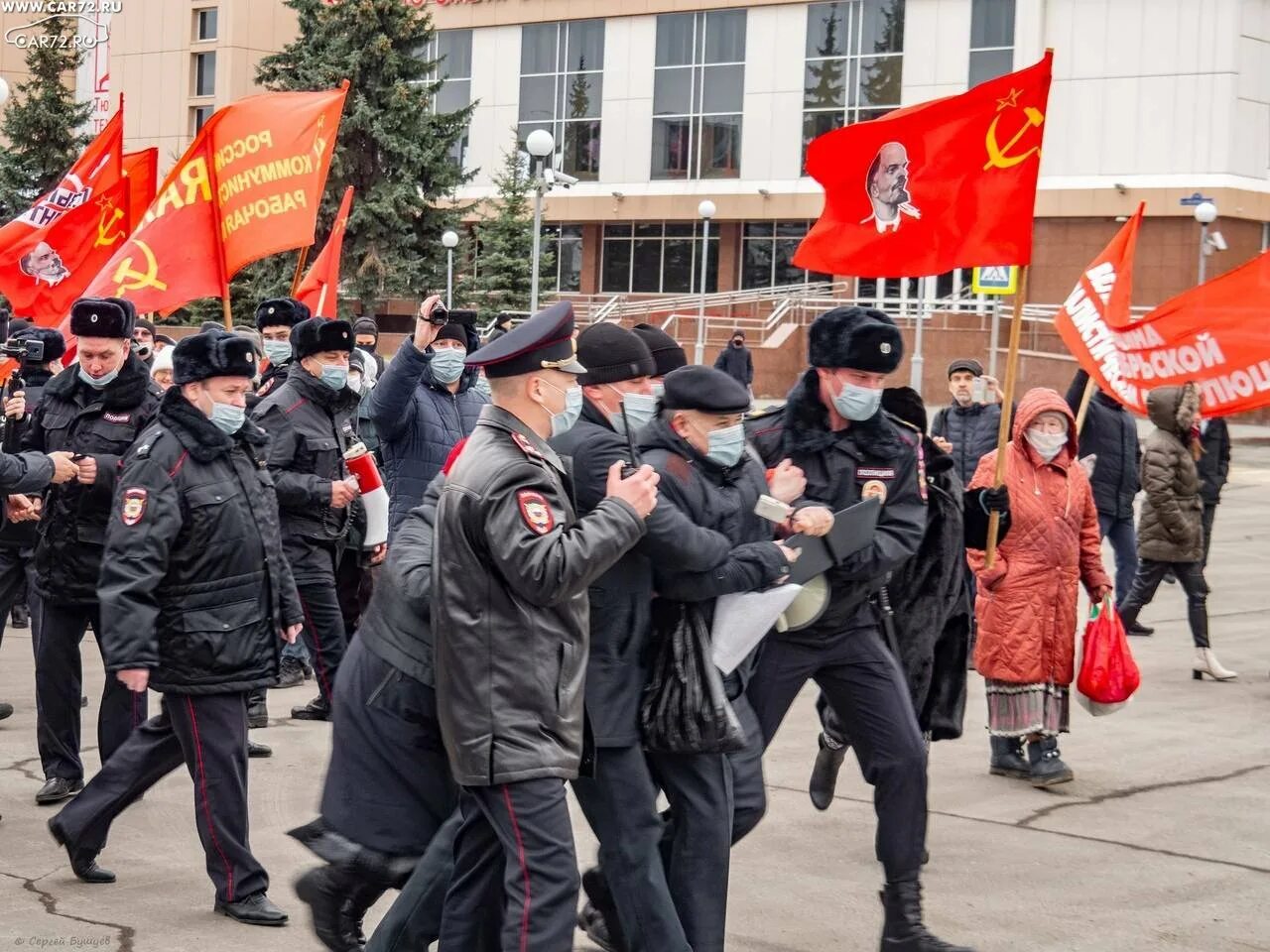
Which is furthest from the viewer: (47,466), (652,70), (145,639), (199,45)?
(199,45)

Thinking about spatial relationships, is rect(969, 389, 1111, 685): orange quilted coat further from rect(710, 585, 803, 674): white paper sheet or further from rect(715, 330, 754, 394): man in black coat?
rect(715, 330, 754, 394): man in black coat

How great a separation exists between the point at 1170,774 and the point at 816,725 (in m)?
1.82

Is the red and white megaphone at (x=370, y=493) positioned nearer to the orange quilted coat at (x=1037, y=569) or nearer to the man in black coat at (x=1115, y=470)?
the orange quilted coat at (x=1037, y=569)

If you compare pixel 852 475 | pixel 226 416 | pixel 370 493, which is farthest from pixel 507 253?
pixel 852 475

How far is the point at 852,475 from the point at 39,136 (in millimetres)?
41754

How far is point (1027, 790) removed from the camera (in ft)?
25.8

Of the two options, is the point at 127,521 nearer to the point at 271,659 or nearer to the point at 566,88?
the point at 271,659

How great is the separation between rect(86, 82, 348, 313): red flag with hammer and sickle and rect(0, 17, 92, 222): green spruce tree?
34578 millimetres

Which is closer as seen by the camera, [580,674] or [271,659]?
[580,674]

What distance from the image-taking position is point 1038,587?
26.3 feet

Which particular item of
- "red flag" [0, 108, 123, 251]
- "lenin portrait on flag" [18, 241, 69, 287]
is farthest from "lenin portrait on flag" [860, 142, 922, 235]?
"lenin portrait on flag" [18, 241, 69, 287]

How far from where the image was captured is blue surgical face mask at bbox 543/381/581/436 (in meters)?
4.54

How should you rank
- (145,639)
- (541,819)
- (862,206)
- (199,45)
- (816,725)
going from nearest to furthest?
(541,819) < (145,639) < (862,206) < (816,725) < (199,45)

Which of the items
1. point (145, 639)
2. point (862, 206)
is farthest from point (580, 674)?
point (862, 206)
